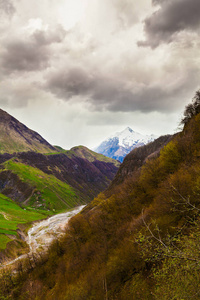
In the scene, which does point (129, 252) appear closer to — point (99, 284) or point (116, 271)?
point (116, 271)

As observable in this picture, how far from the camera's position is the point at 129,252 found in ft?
84.8

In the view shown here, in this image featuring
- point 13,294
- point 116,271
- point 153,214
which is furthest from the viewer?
point 13,294

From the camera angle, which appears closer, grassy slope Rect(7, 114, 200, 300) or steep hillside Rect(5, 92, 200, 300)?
grassy slope Rect(7, 114, 200, 300)

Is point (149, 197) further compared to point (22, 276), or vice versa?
point (22, 276)

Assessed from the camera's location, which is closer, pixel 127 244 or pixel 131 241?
pixel 131 241

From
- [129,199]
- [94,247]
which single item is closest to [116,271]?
[94,247]

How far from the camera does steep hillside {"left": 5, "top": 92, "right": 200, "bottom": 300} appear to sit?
22091 millimetres

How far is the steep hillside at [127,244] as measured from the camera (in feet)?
72.5

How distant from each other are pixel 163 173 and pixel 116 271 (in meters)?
31.3

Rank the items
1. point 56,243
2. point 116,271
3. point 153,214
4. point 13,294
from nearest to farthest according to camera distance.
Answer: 1. point 116,271
2. point 153,214
3. point 13,294
4. point 56,243

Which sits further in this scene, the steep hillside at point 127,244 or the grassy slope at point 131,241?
the steep hillside at point 127,244

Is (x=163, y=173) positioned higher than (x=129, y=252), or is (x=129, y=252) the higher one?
(x=163, y=173)

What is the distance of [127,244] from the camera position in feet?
93.9

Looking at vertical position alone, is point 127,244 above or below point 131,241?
below
